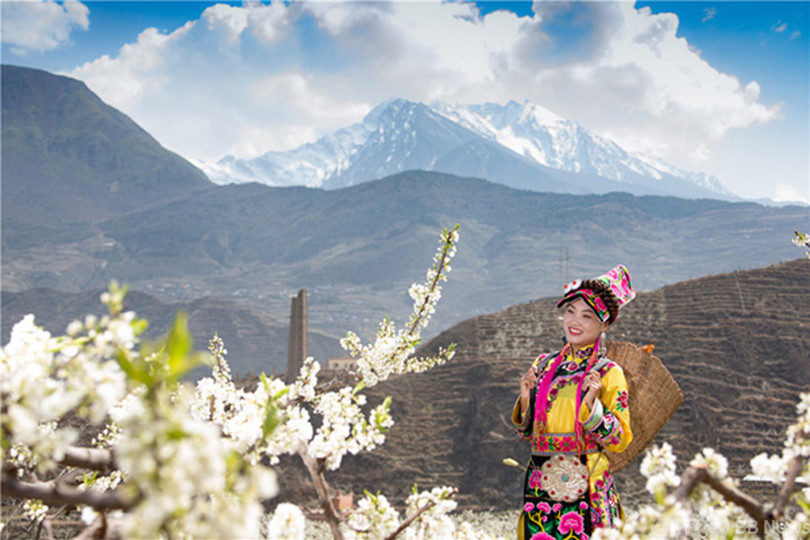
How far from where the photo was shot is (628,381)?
361 cm

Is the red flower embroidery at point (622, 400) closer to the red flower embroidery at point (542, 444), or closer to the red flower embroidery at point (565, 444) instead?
the red flower embroidery at point (565, 444)

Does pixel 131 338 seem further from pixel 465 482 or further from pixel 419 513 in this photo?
pixel 465 482

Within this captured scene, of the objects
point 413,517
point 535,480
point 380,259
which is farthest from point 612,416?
point 380,259

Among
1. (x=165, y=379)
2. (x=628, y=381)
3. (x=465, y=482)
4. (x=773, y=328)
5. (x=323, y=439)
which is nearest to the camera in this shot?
(x=165, y=379)

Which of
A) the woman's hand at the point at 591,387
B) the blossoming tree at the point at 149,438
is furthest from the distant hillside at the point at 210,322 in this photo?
the blossoming tree at the point at 149,438

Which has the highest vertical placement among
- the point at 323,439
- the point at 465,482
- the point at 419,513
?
the point at 323,439

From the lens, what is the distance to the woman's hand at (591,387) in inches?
132

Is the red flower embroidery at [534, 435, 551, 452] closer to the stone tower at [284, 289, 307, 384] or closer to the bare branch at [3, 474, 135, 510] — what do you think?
the bare branch at [3, 474, 135, 510]

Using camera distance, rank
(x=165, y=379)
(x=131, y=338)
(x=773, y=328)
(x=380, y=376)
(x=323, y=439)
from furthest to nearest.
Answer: (x=773, y=328) < (x=380, y=376) < (x=323, y=439) < (x=131, y=338) < (x=165, y=379)

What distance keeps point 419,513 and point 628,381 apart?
1963mm

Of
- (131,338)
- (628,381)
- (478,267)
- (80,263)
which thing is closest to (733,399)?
(628,381)

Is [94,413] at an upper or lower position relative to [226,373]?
upper

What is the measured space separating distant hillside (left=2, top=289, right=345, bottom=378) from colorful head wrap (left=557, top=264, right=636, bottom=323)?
3168 inches

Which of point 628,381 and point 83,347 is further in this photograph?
point 628,381
